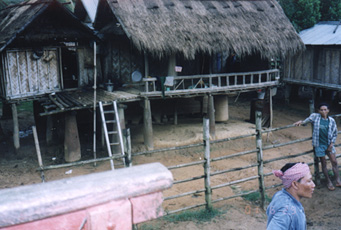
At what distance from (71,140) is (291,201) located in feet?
29.6

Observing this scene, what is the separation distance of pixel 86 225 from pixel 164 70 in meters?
12.3

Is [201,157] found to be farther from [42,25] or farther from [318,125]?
[42,25]

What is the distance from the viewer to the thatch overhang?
10724 millimetres

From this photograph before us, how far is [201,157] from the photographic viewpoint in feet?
40.1

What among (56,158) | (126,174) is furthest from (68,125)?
(126,174)

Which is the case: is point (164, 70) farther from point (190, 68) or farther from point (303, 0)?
point (303, 0)

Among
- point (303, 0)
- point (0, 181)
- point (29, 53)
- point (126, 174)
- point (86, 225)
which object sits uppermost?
point (303, 0)

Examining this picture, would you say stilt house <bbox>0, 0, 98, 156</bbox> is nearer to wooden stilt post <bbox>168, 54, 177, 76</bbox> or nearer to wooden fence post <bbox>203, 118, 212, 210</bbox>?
wooden stilt post <bbox>168, 54, 177, 76</bbox>

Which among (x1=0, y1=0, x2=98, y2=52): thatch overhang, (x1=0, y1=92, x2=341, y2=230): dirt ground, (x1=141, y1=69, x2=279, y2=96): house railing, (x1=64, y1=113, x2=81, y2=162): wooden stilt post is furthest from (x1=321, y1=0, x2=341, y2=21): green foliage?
(x1=64, y1=113, x2=81, y2=162): wooden stilt post

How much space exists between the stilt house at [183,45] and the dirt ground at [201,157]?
0.81 m

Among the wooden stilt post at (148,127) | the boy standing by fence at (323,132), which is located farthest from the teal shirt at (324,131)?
the wooden stilt post at (148,127)

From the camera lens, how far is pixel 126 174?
6.08ft

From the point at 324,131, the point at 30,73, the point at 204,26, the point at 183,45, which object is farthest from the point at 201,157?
the point at 30,73

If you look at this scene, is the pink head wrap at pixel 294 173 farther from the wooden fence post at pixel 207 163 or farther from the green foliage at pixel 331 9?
the green foliage at pixel 331 9
